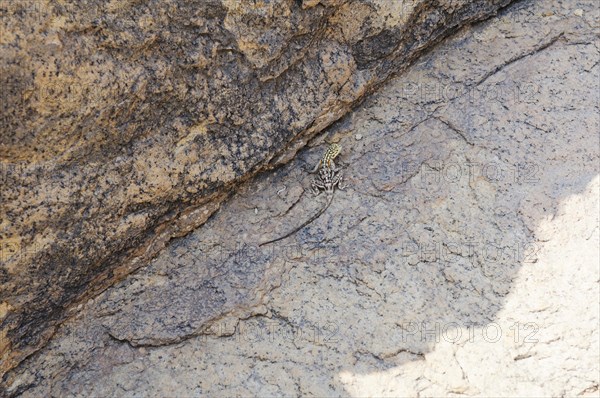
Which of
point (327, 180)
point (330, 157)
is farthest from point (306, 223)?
point (330, 157)

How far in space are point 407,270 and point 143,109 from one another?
5.17 ft

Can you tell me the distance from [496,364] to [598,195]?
3.56ft

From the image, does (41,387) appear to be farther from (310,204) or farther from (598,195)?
(598,195)

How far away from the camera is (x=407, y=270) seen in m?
3.68

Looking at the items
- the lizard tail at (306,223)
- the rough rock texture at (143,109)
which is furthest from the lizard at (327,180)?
the rough rock texture at (143,109)

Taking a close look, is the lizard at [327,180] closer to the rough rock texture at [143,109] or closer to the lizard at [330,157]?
the lizard at [330,157]

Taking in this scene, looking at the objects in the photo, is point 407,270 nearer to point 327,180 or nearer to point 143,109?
point 327,180

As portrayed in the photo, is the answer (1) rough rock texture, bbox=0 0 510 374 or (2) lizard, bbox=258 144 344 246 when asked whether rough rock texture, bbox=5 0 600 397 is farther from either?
(1) rough rock texture, bbox=0 0 510 374

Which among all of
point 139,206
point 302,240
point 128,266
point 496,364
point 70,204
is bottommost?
point 496,364

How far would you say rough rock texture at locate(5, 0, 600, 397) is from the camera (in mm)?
3404

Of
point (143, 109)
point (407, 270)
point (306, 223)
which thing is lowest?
point (407, 270)

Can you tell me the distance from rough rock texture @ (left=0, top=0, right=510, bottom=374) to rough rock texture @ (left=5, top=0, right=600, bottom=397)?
190 mm

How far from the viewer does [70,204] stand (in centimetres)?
341

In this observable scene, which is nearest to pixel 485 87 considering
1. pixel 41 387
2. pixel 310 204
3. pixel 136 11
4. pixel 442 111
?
pixel 442 111
